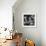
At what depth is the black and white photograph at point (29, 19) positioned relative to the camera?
5.23 m

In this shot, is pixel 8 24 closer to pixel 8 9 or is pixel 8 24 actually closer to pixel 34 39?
pixel 8 9

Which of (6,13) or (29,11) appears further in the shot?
(29,11)

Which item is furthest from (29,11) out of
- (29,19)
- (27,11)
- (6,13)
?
(6,13)

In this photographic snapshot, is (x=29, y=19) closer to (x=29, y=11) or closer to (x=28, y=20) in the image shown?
(x=28, y=20)

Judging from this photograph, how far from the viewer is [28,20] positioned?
526 cm

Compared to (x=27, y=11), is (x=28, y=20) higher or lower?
lower

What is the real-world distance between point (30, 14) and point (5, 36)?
68.7 inches

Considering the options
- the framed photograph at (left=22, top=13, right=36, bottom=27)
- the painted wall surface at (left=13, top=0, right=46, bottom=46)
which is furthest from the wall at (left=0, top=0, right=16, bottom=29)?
the framed photograph at (left=22, top=13, right=36, bottom=27)

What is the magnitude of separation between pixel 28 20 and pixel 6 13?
1.10 m

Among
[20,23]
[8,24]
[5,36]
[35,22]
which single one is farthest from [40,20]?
[5,36]

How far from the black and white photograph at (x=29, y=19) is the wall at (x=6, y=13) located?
81 cm

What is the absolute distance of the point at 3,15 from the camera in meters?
4.77

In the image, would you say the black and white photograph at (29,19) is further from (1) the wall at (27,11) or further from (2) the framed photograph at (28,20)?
(1) the wall at (27,11)

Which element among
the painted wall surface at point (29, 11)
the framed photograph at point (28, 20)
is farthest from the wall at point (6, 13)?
the framed photograph at point (28, 20)
